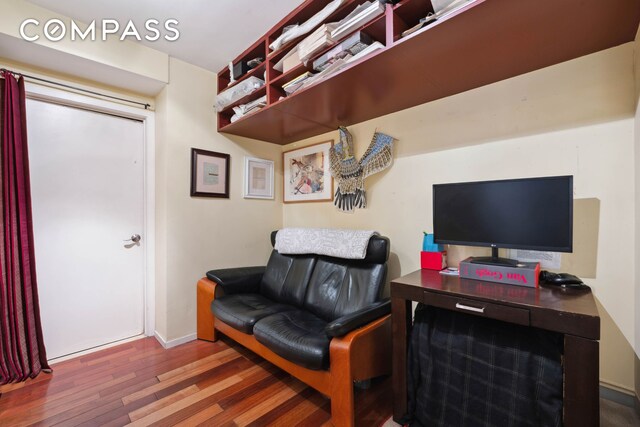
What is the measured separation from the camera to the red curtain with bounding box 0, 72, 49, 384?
180cm

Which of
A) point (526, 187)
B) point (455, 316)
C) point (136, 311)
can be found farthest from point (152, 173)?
point (526, 187)

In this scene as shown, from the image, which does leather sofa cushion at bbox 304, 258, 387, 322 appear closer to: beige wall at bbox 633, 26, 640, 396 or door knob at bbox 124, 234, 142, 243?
beige wall at bbox 633, 26, 640, 396

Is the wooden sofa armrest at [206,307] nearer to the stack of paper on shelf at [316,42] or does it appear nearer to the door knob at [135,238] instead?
the door knob at [135,238]

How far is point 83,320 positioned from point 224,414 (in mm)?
1657

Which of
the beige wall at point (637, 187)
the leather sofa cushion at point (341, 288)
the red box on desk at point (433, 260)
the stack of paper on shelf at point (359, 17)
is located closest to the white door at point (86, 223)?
the leather sofa cushion at point (341, 288)

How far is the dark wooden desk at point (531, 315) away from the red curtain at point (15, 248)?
2.49 m

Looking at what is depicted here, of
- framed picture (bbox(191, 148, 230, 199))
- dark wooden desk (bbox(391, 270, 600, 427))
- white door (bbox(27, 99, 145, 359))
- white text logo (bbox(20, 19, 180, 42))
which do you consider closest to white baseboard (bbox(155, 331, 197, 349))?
white door (bbox(27, 99, 145, 359))

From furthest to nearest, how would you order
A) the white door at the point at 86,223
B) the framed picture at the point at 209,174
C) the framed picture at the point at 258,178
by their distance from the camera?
the framed picture at the point at 258,178, the framed picture at the point at 209,174, the white door at the point at 86,223

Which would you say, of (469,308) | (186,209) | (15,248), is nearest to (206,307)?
(186,209)

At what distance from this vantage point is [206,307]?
2.38m

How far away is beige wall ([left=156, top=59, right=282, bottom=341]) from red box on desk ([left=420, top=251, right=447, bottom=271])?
1833 millimetres

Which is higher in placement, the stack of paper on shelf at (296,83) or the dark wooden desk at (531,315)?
the stack of paper on shelf at (296,83)

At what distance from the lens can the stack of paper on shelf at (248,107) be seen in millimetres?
2158

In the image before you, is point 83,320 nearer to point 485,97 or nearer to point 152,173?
point 152,173
